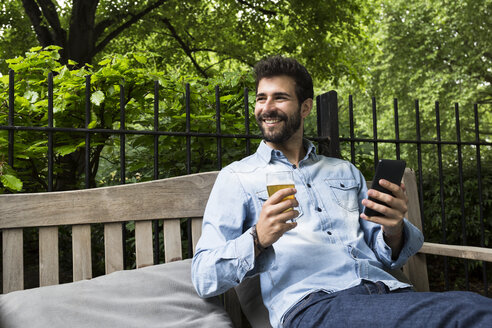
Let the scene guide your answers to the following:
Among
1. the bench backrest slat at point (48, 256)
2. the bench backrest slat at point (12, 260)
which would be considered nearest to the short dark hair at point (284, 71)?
the bench backrest slat at point (48, 256)

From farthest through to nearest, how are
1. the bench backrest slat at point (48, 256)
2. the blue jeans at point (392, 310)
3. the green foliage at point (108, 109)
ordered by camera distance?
A: 1. the green foliage at point (108, 109)
2. the bench backrest slat at point (48, 256)
3. the blue jeans at point (392, 310)

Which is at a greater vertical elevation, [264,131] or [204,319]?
[264,131]

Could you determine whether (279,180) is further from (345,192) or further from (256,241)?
(345,192)

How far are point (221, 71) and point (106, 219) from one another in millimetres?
9247

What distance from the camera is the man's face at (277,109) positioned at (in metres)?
2.32

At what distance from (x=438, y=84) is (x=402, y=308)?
44.5 ft

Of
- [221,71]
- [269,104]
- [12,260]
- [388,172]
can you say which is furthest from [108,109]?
[221,71]

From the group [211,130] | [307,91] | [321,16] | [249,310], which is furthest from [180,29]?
[249,310]

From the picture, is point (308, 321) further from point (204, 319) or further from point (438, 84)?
point (438, 84)

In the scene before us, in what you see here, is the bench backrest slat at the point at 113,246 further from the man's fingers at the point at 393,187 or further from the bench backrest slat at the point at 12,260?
the man's fingers at the point at 393,187

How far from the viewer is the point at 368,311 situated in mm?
1655

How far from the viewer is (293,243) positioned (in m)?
2.04

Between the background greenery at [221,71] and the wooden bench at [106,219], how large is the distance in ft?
1.34

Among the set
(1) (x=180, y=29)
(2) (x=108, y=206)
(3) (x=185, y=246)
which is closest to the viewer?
(2) (x=108, y=206)
